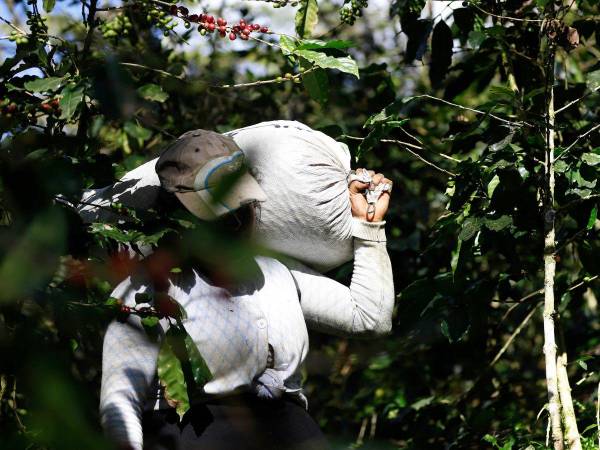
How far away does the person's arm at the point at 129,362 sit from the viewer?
175 centimetres

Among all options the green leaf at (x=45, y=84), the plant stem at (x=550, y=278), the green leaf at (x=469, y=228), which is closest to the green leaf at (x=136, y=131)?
the green leaf at (x=45, y=84)

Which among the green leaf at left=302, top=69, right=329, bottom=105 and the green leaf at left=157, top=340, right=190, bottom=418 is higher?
the green leaf at left=302, top=69, right=329, bottom=105

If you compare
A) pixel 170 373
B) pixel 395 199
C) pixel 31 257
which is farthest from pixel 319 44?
pixel 395 199

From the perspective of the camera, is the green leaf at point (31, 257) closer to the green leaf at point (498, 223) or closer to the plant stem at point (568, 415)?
the green leaf at point (498, 223)

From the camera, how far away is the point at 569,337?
3.28 m

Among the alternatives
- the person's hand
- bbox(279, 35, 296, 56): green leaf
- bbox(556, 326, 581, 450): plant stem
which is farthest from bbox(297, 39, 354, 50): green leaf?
bbox(556, 326, 581, 450): plant stem

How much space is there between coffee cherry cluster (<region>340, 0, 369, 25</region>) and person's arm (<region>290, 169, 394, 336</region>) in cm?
46

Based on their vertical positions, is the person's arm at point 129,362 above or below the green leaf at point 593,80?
below

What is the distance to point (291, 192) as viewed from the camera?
6.70 ft

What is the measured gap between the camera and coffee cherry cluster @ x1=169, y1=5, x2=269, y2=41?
7.06 feet

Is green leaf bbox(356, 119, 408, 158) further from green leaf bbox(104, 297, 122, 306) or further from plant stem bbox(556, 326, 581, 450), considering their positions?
green leaf bbox(104, 297, 122, 306)

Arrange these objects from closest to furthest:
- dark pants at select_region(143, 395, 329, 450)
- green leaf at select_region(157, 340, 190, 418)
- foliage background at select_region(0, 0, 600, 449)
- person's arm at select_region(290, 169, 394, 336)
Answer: foliage background at select_region(0, 0, 600, 449) < green leaf at select_region(157, 340, 190, 418) < dark pants at select_region(143, 395, 329, 450) < person's arm at select_region(290, 169, 394, 336)

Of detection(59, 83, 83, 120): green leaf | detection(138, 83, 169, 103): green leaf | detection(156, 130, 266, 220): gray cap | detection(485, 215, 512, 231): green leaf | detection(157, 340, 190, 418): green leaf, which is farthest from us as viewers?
detection(138, 83, 169, 103): green leaf

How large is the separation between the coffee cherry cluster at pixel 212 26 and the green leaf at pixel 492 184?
25.8 inches
